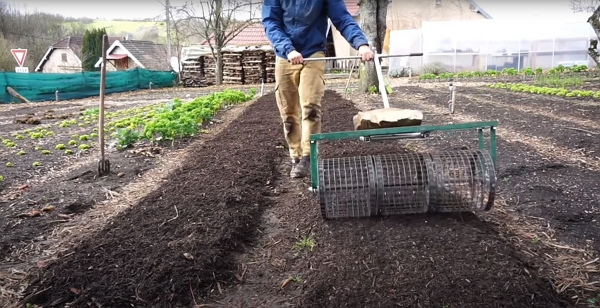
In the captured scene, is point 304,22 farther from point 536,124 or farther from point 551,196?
point 536,124

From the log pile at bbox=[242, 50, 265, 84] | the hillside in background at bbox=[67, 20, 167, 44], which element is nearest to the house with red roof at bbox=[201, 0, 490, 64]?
the log pile at bbox=[242, 50, 265, 84]

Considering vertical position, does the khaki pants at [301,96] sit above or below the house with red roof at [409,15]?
below

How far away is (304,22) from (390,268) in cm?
251

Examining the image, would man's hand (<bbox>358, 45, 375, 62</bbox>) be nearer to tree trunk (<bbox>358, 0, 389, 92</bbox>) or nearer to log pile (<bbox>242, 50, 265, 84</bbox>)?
tree trunk (<bbox>358, 0, 389, 92</bbox>)

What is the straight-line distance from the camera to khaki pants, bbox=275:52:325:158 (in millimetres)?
4168

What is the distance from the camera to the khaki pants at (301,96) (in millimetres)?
4168

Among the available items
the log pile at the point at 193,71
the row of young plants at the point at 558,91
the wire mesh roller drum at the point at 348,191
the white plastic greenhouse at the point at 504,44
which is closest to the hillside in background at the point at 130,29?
the log pile at the point at 193,71

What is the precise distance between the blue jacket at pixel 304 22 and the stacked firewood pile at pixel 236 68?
905 inches

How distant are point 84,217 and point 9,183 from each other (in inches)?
64.3

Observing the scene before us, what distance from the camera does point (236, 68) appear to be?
2798 cm

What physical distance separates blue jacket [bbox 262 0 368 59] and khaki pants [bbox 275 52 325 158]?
0.44 feet

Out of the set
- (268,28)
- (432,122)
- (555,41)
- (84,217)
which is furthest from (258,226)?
(555,41)

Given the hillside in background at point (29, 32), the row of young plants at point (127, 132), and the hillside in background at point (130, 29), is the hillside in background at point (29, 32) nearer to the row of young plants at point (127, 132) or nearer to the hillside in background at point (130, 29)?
the hillside in background at point (130, 29)

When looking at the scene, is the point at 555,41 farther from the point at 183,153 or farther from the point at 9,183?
the point at 9,183
